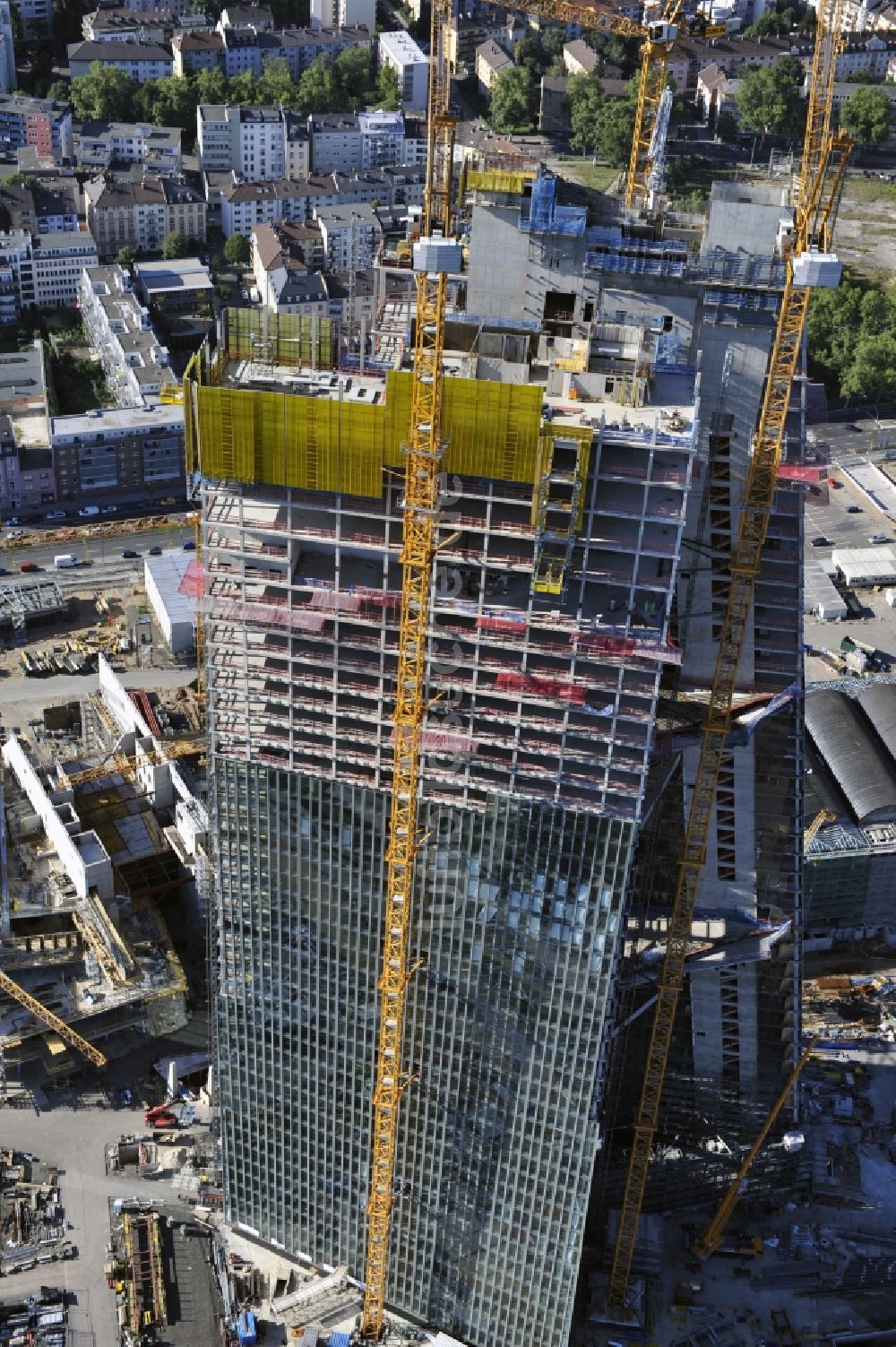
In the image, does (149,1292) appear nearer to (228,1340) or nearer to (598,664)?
(228,1340)

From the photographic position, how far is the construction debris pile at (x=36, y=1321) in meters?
131

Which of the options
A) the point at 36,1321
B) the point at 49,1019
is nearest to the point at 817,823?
the point at 49,1019

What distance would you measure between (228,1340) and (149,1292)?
8.36 meters

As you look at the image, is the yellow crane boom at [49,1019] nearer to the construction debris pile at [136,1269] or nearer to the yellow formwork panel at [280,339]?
the construction debris pile at [136,1269]

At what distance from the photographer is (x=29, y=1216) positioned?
14062cm

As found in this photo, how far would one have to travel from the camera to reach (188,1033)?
15750cm

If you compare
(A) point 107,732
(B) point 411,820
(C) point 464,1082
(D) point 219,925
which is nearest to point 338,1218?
(C) point 464,1082

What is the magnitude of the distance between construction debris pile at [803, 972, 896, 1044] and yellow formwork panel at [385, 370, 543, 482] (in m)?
90.5

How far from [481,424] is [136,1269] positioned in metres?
83.2

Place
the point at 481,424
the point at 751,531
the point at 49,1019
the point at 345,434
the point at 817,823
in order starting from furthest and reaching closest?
the point at 817,823 < the point at 49,1019 < the point at 751,531 < the point at 345,434 < the point at 481,424

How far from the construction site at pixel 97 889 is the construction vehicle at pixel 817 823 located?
6469cm

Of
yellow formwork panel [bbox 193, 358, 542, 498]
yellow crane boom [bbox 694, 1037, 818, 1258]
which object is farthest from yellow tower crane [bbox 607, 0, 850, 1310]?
yellow formwork panel [bbox 193, 358, 542, 498]

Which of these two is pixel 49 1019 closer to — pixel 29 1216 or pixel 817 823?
pixel 29 1216

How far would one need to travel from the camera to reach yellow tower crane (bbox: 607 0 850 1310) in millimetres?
109188
